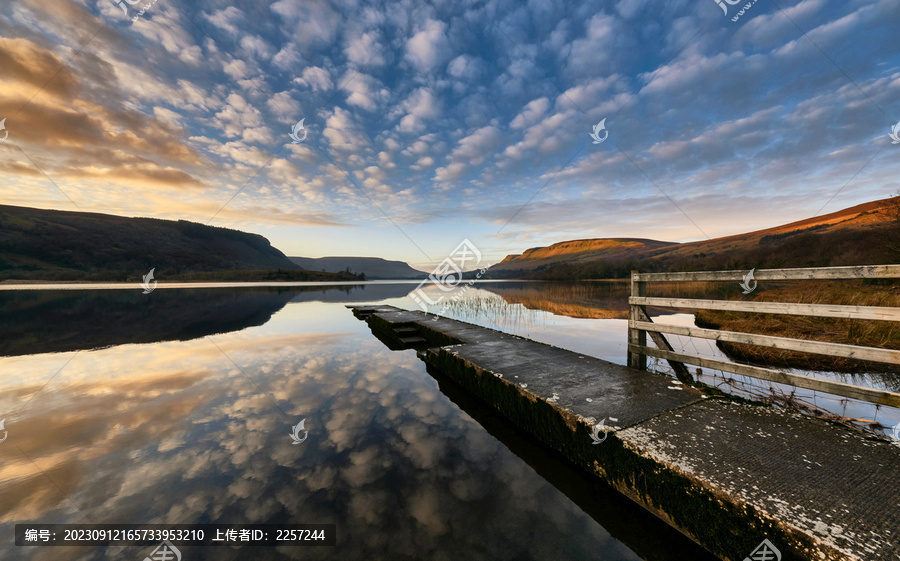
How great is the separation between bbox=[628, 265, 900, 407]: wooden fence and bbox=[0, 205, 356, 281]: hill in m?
91.1

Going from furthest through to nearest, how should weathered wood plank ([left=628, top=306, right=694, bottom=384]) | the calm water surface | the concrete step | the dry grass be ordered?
the concrete step → the dry grass → weathered wood plank ([left=628, top=306, right=694, bottom=384]) → the calm water surface

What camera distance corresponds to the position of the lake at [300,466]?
2660 mm

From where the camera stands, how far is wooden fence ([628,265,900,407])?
3.12 m

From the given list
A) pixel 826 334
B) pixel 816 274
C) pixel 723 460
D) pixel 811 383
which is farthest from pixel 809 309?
pixel 826 334

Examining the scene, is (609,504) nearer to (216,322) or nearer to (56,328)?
(216,322)

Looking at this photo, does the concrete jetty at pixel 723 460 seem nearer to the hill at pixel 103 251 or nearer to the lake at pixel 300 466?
the lake at pixel 300 466

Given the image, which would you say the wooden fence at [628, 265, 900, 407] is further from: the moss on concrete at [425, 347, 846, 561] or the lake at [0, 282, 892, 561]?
the lake at [0, 282, 892, 561]

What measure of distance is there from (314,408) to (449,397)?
2.48m

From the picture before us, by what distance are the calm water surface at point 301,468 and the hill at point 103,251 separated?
284ft

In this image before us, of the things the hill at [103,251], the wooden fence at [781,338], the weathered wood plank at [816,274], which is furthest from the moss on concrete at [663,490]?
the hill at [103,251]

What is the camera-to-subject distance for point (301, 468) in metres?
3.67

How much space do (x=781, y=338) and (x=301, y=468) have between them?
599cm

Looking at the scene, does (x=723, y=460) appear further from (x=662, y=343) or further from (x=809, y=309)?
(x=662, y=343)

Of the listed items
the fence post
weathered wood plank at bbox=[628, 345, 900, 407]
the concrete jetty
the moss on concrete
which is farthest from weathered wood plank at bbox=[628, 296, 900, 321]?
the moss on concrete
